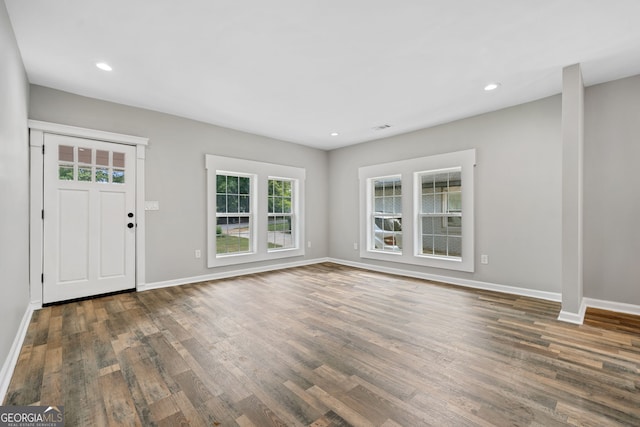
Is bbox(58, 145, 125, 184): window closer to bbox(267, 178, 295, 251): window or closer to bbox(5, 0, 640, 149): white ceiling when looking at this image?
bbox(5, 0, 640, 149): white ceiling

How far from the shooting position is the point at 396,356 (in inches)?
86.0

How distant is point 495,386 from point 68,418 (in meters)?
2.46

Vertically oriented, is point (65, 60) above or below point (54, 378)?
above

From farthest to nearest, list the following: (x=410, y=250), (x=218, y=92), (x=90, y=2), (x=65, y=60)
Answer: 1. (x=410, y=250)
2. (x=218, y=92)
3. (x=65, y=60)
4. (x=90, y=2)

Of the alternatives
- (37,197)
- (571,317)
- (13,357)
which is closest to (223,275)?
(37,197)

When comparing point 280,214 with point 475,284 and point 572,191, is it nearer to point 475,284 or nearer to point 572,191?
point 475,284

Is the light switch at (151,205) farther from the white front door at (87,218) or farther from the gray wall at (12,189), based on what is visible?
the gray wall at (12,189)

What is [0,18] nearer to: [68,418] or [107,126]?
[107,126]

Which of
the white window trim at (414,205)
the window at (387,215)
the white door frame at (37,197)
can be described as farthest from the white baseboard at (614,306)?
the white door frame at (37,197)

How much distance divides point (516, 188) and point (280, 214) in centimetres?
403

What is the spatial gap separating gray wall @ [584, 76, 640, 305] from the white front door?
19.0ft

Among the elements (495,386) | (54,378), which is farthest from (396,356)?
(54,378)

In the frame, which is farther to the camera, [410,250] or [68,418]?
[410,250]

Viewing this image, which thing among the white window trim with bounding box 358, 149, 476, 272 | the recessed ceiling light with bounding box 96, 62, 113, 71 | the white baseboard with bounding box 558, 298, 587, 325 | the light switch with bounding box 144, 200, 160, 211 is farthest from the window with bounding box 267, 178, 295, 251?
the white baseboard with bounding box 558, 298, 587, 325
